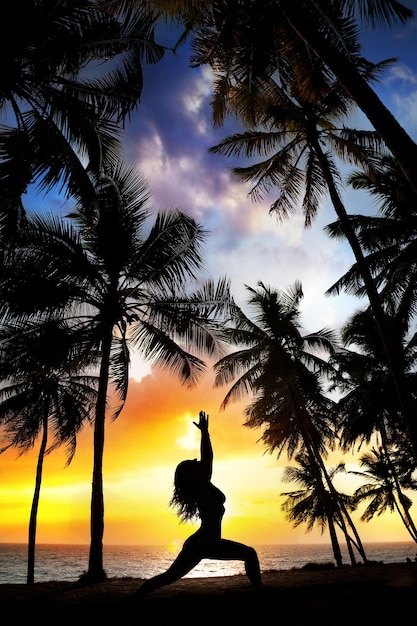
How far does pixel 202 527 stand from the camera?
13.6 feet

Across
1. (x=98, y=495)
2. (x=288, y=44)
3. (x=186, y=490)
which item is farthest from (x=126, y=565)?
(x=288, y=44)

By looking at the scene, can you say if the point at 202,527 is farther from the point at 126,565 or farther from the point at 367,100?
the point at 126,565

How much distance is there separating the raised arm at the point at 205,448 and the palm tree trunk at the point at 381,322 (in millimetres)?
4606

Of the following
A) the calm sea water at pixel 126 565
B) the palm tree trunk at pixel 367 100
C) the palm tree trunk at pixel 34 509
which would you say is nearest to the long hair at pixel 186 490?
the palm tree trunk at pixel 367 100

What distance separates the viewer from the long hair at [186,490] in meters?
4.36

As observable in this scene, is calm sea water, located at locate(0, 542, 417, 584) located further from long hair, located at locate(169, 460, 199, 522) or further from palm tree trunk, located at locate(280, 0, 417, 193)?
palm tree trunk, located at locate(280, 0, 417, 193)

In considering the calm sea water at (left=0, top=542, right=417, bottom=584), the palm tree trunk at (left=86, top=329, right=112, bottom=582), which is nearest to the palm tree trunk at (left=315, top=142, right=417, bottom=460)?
the palm tree trunk at (left=86, top=329, right=112, bottom=582)

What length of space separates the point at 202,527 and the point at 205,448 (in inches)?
33.7

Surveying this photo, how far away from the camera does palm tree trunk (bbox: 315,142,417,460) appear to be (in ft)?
24.7

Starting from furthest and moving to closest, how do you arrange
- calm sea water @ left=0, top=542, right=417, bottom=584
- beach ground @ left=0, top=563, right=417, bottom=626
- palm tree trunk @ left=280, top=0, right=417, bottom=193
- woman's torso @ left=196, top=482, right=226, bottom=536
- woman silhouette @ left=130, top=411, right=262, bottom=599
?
calm sea water @ left=0, top=542, right=417, bottom=584 → palm tree trunk @ left=280, top=0, right=417, bottom=193 → woman's torso @ left=196, top=482, right=226, bottom=536 → woman silhouette @ left=130, top=411, right=262, bottom=599 → beach ground @ left=0, top=563, right=417, bottom=626

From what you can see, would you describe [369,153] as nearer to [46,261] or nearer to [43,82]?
[43,82]

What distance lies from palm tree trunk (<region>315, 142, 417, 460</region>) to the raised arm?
4.61 metres

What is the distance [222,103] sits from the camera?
9.85 meters

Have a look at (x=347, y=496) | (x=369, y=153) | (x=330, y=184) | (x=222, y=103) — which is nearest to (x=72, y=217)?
A: (x=222, y=103)
